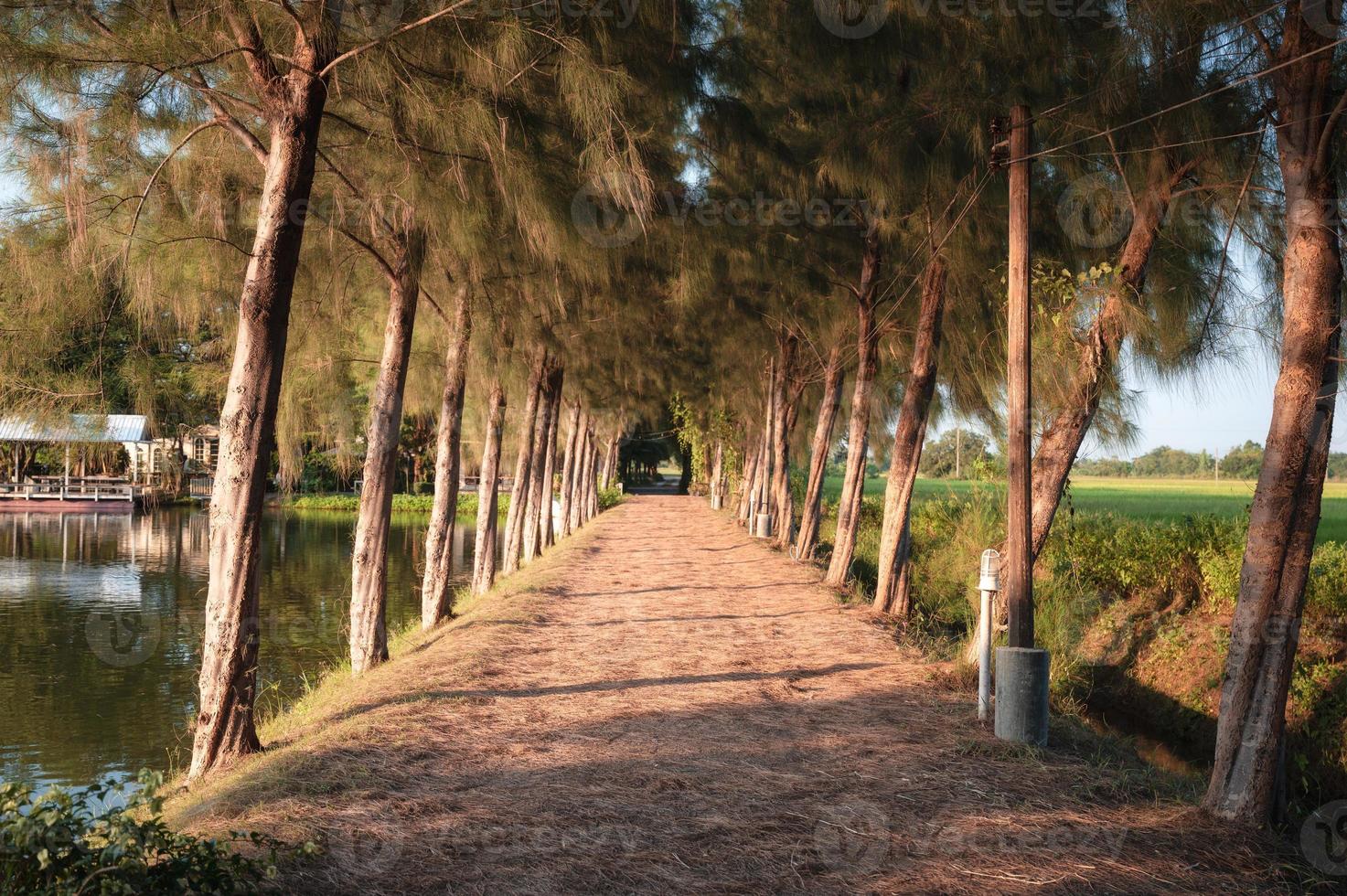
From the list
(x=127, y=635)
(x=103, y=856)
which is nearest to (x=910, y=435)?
(x=103, y=856)

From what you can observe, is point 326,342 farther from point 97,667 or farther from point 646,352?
point 646,352

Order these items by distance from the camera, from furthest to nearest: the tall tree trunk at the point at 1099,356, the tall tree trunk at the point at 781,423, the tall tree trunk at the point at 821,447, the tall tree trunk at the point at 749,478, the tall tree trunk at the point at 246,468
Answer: the tall tree trunk at the point at 749,478
the tall tree trunk at the point at 781,423
the tall tree trunk at the point at 821,447
the tall tree trunk at the point at 1099,356
the tall tree trunk at the point at 246,468

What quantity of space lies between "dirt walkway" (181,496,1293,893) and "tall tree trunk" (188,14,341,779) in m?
0.49

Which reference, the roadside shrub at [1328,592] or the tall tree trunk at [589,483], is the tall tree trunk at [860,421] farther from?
the tall tree trunk at [589,483]

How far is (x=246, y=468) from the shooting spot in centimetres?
653

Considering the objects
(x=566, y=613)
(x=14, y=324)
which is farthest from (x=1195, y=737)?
(x=14, y=324)

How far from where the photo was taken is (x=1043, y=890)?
4.47 m

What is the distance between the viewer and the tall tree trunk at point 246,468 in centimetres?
648

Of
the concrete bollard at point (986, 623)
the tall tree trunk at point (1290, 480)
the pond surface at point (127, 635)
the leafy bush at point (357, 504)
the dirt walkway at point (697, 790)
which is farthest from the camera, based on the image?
the leafy bush at point (357, 504)

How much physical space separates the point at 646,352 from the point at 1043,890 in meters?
16.2

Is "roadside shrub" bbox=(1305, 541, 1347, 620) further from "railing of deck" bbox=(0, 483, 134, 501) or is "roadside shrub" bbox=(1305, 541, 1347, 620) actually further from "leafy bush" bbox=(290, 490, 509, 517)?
"railing of deck" bbox=(0, 483, 134, 501)

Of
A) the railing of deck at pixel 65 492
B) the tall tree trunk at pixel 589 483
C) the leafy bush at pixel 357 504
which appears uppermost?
the tall tree trunk at pixel 589 483

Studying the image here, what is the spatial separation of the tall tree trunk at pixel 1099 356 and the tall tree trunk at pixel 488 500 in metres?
9.30

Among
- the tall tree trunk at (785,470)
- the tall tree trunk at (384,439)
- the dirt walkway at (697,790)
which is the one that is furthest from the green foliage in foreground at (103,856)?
the tall tree trunk at (785,470)
